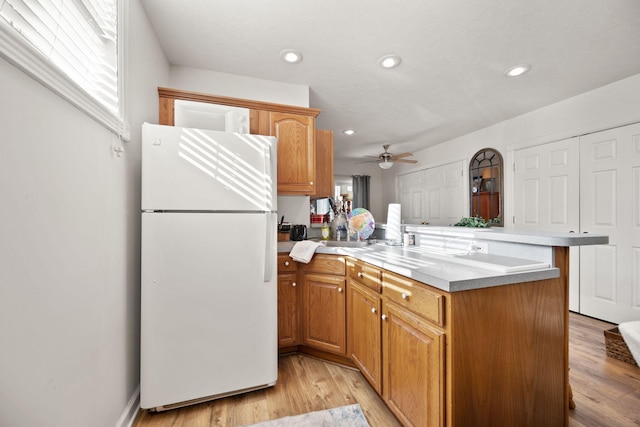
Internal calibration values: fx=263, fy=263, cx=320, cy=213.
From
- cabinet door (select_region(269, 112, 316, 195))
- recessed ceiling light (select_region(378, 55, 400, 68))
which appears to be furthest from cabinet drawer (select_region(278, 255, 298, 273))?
recessed ceiling light (select_region(378, 55, 400, 68))

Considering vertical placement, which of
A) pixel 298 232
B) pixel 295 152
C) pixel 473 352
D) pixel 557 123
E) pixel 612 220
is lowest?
pixel 473 352

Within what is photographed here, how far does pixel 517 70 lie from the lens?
2.53 meters

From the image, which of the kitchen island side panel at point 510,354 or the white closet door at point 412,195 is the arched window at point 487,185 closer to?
the white closet door at point 412,195

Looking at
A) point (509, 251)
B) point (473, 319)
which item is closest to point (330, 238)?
point (509, 251)

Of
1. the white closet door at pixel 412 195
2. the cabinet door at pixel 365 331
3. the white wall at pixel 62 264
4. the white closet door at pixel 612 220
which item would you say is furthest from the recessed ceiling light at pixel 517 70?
the white closet door at pixel 412 195

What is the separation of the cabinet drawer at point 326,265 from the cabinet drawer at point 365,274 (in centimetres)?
8

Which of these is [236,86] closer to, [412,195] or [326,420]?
[326,420]

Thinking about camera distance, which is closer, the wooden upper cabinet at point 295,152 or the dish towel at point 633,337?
the dish towel at point 633,337

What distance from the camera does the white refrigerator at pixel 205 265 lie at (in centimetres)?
147

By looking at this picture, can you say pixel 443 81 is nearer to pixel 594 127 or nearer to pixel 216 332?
pixel 594 127

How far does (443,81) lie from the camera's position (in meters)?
2.76

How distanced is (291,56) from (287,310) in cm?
212

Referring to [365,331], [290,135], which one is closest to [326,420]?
[365,331]

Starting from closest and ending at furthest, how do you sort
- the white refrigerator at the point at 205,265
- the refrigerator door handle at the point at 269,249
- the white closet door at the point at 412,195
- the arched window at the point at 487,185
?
the white refrigerator at the point at 205,265, the refrigerator door handle at the point at 269,249, the arched window at the point at 487,185, the white closet door at the point at 412,195
